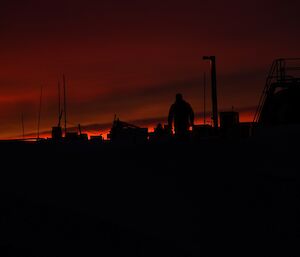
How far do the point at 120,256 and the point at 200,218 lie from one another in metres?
1.65

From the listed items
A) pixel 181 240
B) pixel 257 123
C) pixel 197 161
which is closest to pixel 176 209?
pixel 181 240

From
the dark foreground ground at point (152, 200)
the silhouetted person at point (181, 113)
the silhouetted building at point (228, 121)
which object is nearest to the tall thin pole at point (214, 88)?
the silhouetted building at point (228, 121)

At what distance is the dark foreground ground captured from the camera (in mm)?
11539

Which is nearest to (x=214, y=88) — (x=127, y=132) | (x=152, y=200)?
(x=127, y=132)

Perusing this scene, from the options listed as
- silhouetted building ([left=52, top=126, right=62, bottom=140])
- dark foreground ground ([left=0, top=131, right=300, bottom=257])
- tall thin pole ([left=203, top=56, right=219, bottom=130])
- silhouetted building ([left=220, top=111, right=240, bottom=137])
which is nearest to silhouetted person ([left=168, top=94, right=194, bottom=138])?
dark foreground ground ([left=0, top=131, right=300, bottom=257])

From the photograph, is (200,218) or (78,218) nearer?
(200,218)

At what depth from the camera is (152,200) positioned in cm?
1405

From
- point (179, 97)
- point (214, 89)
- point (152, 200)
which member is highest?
point (214, 89)

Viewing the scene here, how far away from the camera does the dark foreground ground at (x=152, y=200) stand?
11.5 metres

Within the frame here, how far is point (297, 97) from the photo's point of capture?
37.0 m

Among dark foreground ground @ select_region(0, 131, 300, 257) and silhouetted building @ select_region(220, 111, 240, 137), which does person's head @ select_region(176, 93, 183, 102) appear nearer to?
dark foreground ground @ select_region(0, 131, 300, 257)

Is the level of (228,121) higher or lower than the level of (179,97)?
higher

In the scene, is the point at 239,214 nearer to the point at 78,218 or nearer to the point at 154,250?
the point at 154,250

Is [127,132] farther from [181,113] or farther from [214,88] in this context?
[181,113]
